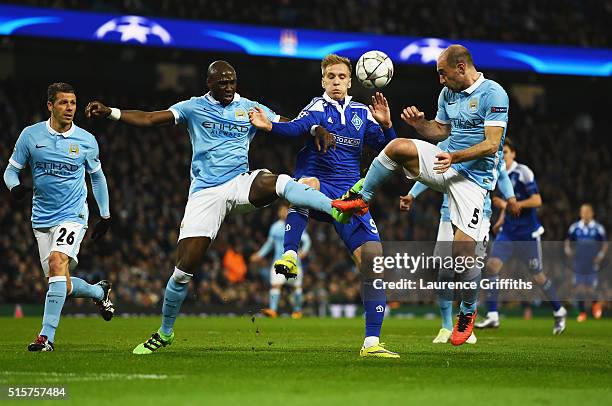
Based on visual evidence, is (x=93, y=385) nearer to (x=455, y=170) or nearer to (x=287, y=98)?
(x=455, y=170)

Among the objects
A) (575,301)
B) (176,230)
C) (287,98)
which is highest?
(287,98)

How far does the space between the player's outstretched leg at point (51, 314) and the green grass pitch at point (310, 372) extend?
0.19m

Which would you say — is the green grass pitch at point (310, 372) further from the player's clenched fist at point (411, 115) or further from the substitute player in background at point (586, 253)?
the substitute player in background at point (586, 253)

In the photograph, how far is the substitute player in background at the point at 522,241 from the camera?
15000 millimetres

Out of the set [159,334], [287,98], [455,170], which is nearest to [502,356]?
[455,170]

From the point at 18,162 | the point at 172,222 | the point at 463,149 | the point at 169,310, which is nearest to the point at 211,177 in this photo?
the point at 169,310

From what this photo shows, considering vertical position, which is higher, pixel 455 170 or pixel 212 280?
pixel 455 170

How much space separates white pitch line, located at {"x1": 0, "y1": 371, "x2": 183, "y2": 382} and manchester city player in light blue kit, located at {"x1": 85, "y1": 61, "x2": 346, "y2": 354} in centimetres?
193

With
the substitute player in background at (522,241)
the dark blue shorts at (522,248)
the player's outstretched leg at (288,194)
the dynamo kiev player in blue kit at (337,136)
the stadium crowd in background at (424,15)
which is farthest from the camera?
the stadium crowd in background at (424,15)

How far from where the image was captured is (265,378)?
6.80 meters

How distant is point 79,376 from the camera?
6.80 m

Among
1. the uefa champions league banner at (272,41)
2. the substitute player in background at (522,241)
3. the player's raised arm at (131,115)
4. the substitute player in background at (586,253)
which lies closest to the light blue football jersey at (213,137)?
the player's raised arm at (131,115)

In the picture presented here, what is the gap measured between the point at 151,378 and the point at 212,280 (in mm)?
16450

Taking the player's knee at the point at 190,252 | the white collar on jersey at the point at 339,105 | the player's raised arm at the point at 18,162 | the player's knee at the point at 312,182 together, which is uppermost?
the white collar on jersey at the point at 339,105
